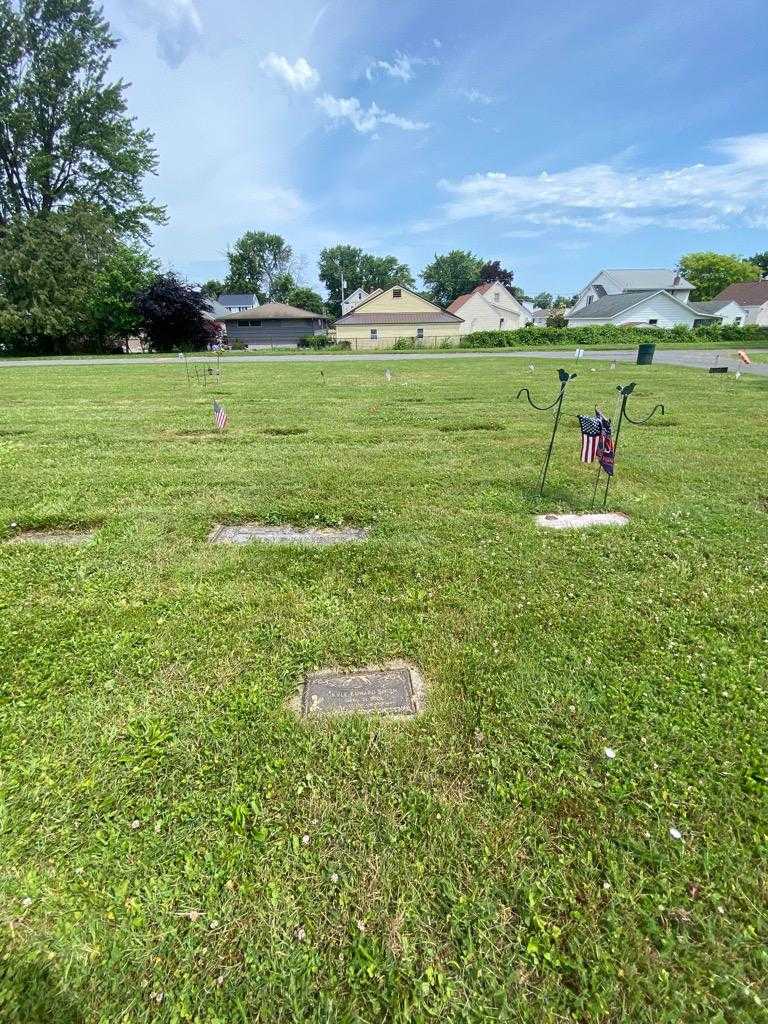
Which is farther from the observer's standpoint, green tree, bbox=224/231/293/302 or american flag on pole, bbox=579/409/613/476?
green tree, bbox=224/231/293/302

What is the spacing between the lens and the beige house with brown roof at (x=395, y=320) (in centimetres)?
4394

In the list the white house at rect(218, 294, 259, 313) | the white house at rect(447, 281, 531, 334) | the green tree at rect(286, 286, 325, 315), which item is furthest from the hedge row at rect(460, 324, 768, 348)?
the white house at rect(218, 294, 259, 313)

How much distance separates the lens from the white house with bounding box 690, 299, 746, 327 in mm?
49938

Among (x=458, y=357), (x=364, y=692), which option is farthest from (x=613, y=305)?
(x=364, y=692)

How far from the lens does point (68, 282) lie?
1185 inches

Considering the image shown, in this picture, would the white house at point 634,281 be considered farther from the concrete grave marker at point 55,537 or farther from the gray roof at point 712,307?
the concrete grave marker at point 55,537

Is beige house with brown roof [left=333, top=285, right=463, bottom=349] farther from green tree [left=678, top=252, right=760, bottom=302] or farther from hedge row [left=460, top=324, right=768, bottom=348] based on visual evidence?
green tree [left=678, top=252, right=760, bottom=302]

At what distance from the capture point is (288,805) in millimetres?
1710

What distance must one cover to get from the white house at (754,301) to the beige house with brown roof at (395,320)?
3366 centimetres

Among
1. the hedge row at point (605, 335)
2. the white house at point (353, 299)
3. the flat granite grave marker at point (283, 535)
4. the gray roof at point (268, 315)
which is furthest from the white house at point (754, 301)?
the flat granite grave marker at point (283, 535)

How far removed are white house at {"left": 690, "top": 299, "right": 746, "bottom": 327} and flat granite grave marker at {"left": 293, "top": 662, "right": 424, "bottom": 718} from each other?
62158mm

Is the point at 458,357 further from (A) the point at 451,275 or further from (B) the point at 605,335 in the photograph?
(A) the point at 451,275

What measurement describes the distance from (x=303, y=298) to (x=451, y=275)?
25.5 meters

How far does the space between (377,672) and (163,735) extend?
996 millimetres
